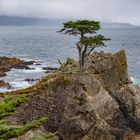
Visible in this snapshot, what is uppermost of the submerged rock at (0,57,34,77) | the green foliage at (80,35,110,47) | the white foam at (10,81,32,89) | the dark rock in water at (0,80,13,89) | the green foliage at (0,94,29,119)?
the green foliage at (80,35,110,47)

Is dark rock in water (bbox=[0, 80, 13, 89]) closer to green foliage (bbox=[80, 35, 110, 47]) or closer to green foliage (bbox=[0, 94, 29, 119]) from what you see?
green foliage (bbox=[0, 94, 29, 119])

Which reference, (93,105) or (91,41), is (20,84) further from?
(93,105)

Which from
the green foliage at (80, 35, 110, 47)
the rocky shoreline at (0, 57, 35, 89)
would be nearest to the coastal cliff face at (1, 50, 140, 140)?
the green foliage at (80, 35, 110, 47)

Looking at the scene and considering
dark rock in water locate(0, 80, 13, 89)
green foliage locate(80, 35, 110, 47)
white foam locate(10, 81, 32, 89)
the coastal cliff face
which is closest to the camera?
the coastal cliff face

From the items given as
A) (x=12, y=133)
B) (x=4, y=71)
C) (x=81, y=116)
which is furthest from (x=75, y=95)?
(x=4, y=71)

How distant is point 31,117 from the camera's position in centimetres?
2981

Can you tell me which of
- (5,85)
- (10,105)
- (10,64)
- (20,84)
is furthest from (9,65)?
(10,105)

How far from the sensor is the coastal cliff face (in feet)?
86.2

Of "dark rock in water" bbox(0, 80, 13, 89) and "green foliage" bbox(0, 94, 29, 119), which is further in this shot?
"dark rock in water" bbox(0, 80, 13, 89)

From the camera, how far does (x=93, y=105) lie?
2712cm

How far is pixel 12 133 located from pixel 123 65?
16.7 metres

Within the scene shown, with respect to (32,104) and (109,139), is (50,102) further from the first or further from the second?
(109,139)

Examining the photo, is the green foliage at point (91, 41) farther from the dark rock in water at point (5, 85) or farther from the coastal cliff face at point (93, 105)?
the dark rock in water at point (5, 85)

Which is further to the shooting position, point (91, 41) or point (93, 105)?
point (91, 41)
